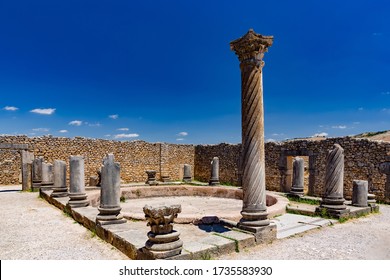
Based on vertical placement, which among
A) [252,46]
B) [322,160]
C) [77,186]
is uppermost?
[252,46]

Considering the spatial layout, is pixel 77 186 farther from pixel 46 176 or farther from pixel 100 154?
pixel 100 154

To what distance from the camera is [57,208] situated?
10.1m

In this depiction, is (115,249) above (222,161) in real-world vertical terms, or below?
below

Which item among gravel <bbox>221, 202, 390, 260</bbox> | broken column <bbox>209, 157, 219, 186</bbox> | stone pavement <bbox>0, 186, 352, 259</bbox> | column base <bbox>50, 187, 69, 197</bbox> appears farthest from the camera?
broken column <bbox>209, 157, 219, 186</bbox>

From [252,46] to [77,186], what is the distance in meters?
6.63

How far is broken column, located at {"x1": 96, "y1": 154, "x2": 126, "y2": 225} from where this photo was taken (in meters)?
6.66

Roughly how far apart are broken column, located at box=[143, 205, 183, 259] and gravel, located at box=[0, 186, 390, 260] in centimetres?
96

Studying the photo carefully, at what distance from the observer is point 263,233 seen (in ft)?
18.8

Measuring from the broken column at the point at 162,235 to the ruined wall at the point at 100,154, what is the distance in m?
16.4

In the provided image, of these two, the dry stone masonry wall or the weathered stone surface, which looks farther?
the dry stone masonry wall

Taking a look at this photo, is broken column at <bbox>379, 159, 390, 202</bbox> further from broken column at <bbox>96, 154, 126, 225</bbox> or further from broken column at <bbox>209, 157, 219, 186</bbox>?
broken column at <bbox>96, 154, 126, 225</bbox>

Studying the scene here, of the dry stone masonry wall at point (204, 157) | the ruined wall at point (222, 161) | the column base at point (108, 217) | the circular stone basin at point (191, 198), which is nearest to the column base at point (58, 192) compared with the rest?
the circular stone basin at point (191, 198)

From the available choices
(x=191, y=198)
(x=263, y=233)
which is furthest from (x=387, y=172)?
(x=263, y=233)

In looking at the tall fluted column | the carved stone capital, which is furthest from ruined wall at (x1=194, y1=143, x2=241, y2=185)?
→ the carved stone capital
